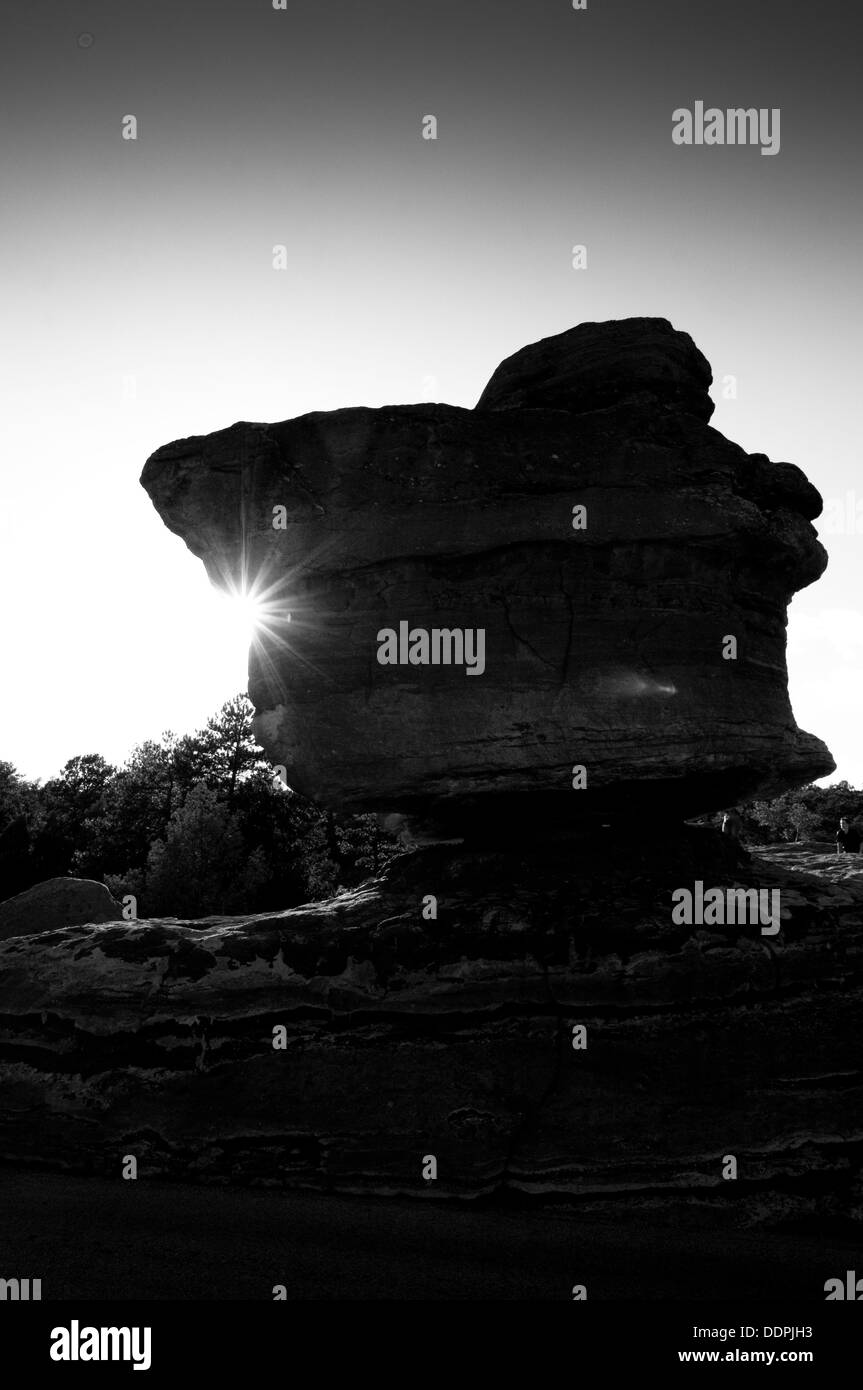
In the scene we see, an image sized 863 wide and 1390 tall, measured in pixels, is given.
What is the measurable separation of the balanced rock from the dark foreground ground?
3560 mm

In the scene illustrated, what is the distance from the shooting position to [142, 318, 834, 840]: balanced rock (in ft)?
30.2

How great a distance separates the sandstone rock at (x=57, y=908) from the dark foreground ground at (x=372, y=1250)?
547cm

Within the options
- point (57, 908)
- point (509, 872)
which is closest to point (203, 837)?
point (57, 908)

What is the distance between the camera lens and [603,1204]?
753 cm

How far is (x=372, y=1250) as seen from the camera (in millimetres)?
6832

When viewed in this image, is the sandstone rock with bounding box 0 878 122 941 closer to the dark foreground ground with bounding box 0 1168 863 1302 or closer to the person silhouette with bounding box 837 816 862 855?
the dark foreground ground with bounding box 0 1168 863 1302

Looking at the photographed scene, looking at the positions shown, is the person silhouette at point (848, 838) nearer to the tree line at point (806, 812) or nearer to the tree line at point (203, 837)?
the tree line at point (203, 837)

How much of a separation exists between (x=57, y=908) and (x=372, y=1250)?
793 cm

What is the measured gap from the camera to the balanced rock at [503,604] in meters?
9.22

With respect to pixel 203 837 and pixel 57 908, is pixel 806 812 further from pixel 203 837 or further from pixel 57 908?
pixel 57 908

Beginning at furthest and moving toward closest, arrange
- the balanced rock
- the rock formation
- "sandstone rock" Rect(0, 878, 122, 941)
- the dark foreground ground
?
"sandstone rock" Rect(0, 878, 122, 941), the balanced rock, the rock formation, the dark foreground ground

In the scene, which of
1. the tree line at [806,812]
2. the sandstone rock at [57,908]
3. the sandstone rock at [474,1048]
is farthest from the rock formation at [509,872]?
the tree line at [806,812]

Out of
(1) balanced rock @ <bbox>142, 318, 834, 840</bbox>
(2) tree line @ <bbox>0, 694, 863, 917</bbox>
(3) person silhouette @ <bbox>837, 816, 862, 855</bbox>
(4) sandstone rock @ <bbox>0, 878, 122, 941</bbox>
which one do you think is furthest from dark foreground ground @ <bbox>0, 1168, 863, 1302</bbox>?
(2) tree line @ <bbox>0, 694, 863, 917</bbox>
